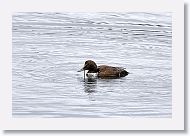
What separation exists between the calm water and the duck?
0.13ft

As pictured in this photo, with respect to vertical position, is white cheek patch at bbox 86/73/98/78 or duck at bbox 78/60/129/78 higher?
duck at bbox 78/60/129/78

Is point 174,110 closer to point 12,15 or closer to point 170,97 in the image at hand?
point 170,97

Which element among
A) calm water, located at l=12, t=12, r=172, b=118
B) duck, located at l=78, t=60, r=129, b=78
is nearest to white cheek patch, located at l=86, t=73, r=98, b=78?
duck, located at l=78, t=60, r=129, b=78

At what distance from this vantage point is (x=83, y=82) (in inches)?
545

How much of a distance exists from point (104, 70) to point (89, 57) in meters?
0.18

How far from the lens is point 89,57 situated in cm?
1377

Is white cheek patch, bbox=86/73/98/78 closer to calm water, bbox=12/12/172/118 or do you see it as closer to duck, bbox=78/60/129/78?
duck, bbox=78/60/129/78

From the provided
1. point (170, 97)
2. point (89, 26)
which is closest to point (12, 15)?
point (89, 26)

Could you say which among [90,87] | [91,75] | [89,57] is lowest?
[90,87]

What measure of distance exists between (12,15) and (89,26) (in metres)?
0.65

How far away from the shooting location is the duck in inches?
539

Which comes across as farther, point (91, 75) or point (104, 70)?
point (91, 75)

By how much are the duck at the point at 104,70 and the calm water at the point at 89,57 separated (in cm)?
4

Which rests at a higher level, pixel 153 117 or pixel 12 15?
pixel 12 15
